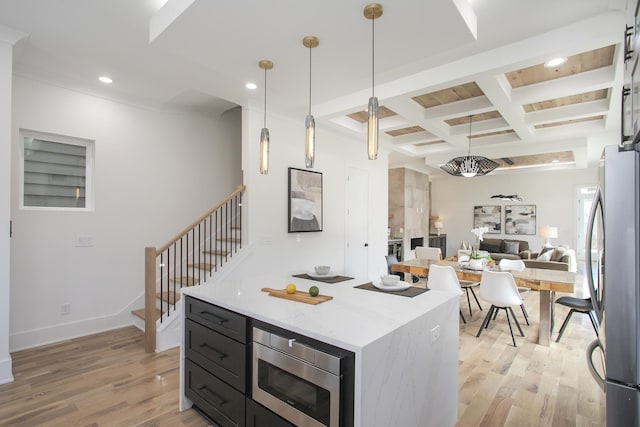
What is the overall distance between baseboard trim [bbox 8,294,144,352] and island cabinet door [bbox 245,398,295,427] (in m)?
3.01

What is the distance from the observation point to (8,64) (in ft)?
8.86

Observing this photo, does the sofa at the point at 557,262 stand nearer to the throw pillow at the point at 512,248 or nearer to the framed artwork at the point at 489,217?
the throw pillow at the point at 512,248

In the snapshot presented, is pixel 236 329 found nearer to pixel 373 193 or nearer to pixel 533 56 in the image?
pixel 533 56

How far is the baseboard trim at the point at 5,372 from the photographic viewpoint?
2.73m

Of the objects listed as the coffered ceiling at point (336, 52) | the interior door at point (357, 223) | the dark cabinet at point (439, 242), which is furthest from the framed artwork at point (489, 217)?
the interior door at point (357, 223)

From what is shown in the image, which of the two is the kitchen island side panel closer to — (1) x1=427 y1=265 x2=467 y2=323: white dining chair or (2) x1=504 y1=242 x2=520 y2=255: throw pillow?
(1) x1=427 y1=265 x2=467 y2=323: white dining chair

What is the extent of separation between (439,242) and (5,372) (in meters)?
10.00

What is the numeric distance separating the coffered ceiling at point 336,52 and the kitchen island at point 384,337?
177cm

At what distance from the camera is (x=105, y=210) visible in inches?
157

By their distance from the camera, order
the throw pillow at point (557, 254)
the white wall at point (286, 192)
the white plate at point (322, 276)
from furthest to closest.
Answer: the throw pillow at point (557, 254) → the white wall at point (286, 192) → the white plate at point (322, 276)

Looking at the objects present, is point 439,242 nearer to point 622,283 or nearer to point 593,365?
point 593,365

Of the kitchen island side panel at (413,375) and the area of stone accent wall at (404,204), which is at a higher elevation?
the area of stone accent wall at (404,204)

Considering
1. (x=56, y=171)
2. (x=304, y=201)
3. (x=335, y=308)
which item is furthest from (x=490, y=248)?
(x=56, y=171)

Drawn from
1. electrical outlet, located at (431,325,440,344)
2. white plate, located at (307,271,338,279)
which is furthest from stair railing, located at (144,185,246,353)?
electrical outlet, located at (431,325,440,344)
